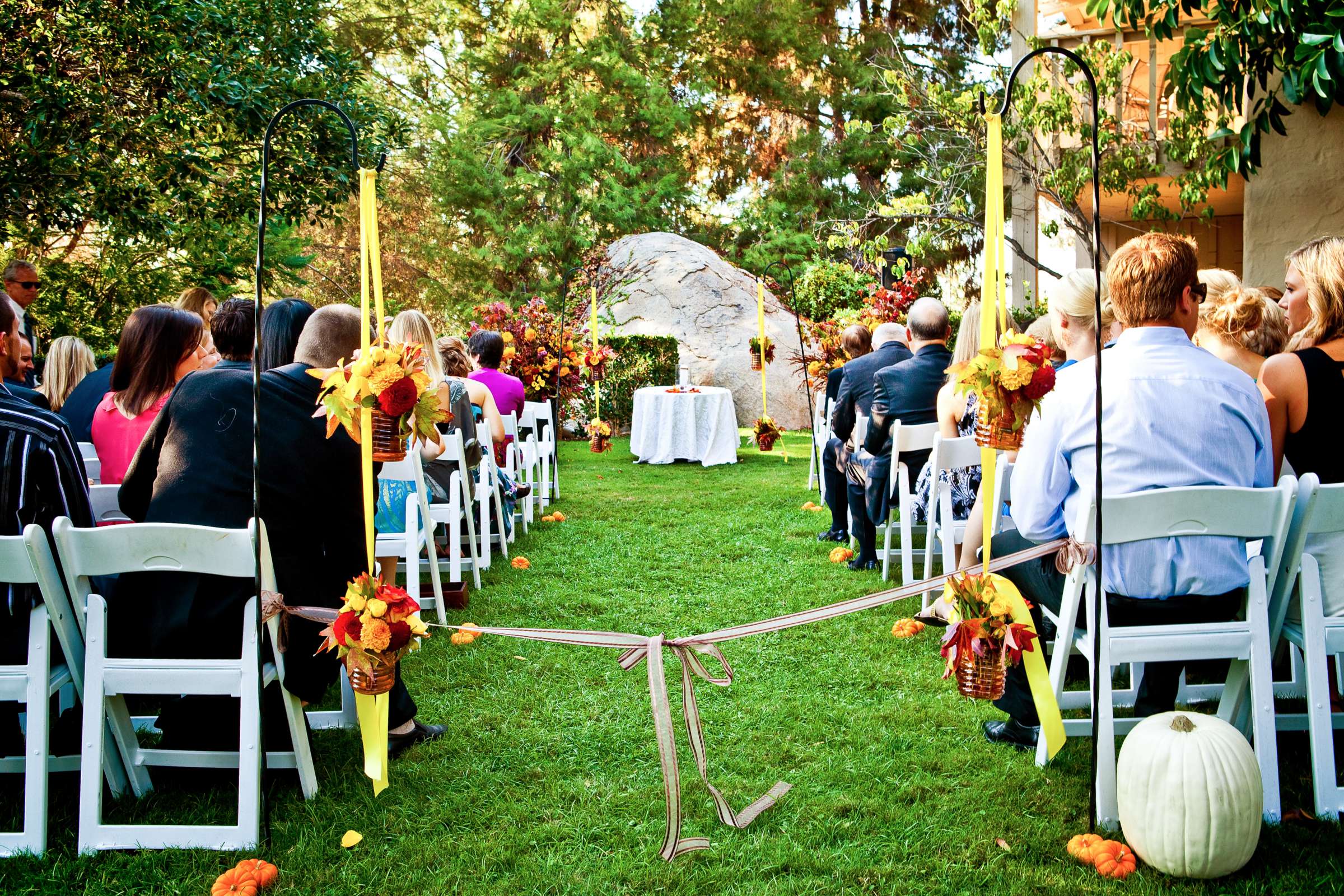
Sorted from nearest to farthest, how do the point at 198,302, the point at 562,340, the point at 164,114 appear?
the point at 198,302
the point at 164,114
the point at 562,340

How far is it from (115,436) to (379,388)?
1.97 meters

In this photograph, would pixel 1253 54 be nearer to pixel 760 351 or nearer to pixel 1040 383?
pixel 1040 383

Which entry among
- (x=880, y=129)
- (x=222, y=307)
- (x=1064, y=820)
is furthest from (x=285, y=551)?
(x=880, y=129)

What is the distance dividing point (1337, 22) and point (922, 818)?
4.52 metres

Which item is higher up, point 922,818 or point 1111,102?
point 1111,102

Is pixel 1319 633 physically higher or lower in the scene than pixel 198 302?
lower

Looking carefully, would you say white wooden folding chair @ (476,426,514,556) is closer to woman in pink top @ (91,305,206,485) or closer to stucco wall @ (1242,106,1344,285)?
woman in pink top @ (91,305,206,485)

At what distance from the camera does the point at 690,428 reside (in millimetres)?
11844

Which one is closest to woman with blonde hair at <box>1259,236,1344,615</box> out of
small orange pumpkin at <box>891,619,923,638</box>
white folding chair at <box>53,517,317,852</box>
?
small orange pumpkin at <box>891,619,923,638</box>

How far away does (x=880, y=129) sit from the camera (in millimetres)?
23250

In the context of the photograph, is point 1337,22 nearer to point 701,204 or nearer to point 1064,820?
point 1064,820

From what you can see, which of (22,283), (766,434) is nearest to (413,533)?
(22,283)

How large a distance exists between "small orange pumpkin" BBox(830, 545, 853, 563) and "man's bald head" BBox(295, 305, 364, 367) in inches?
148

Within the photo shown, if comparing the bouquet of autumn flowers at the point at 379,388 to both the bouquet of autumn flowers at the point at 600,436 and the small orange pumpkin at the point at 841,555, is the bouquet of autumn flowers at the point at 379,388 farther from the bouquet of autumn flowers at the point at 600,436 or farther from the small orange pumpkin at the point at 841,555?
the bouquet of autumn flowers at the point at 600,436
